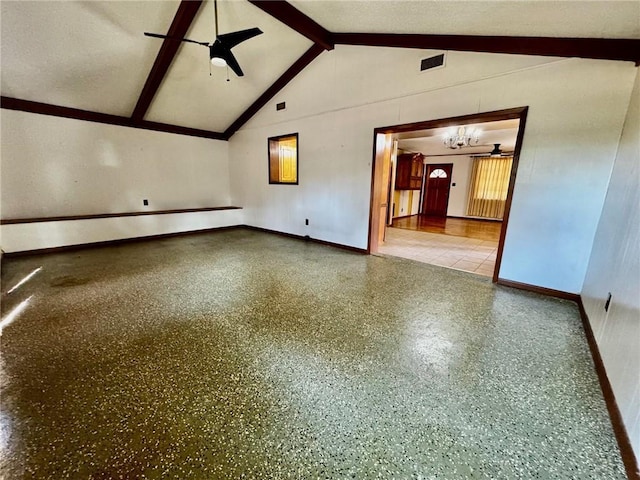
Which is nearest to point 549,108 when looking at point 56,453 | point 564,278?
point 564,278

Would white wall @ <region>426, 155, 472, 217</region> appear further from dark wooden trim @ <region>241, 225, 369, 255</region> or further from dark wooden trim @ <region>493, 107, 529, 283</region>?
dark wooden trim @ <region>493, 107, 529, 283</region>

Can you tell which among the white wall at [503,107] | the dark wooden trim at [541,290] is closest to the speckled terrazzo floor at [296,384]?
the dark wooden trim at [541,290]

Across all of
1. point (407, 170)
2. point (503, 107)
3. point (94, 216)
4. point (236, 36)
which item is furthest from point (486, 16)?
point (94, 216)

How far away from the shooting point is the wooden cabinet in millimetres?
8328

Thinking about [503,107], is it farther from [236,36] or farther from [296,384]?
[296,384]

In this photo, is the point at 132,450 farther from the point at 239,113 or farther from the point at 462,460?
the point at 239,113

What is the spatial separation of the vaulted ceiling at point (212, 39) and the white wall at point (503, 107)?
0.72 ft

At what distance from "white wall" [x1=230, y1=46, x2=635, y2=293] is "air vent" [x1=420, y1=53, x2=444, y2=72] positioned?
0.08 meters

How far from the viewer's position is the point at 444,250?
Result: 4.97m

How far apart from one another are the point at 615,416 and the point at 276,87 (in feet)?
20.2

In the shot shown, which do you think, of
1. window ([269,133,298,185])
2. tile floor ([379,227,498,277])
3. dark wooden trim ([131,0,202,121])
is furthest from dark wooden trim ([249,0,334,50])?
tile floor ([379,227,498,277])

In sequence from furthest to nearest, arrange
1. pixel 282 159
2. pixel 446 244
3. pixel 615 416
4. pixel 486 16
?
pixel 282 159, pixel 446 244, pixel 486 16, pixel 615 416

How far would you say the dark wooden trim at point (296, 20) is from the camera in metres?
3.05

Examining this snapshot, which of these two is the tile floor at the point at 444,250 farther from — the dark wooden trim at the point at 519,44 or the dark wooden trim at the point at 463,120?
the dark wooden trim at the point at 519,44
